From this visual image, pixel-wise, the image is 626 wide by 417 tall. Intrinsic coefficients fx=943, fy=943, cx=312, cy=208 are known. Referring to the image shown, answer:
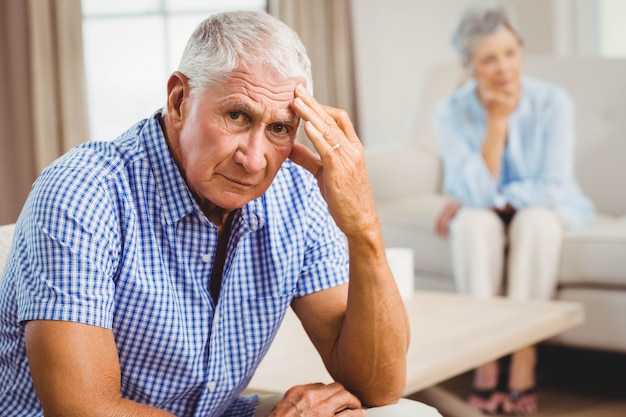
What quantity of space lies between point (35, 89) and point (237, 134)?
2.60 meters

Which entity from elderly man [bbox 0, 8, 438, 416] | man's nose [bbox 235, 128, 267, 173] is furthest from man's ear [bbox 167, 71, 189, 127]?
man's nose [bbox 235, 128, 267, 173]

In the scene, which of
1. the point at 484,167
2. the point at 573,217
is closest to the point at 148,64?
the point at 484,167

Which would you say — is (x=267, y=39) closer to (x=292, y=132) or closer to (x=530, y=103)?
(x=292, y=132)

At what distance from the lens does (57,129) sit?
3768 millimetres

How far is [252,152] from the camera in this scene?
126cm

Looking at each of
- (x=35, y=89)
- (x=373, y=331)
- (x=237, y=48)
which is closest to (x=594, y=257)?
(x=373, y=331)

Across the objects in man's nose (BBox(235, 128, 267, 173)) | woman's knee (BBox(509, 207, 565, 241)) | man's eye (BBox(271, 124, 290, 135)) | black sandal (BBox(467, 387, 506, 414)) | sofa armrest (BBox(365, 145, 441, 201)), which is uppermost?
man's eye (BBox(271, 124, 290, 135))

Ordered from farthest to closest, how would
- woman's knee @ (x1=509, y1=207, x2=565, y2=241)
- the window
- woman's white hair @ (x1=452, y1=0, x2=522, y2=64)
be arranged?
the window, woman's white hair @ (x1=452, y1=0, x2=522, y2=64), woman's knee @ (x1=509, y1=207, x2=565, y2=241)

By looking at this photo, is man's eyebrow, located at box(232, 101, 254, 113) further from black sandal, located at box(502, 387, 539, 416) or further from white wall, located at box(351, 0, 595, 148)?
white wall, located at box(351, 0, 595, 148)

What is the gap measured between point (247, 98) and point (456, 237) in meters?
1.89

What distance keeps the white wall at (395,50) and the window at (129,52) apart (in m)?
0.89

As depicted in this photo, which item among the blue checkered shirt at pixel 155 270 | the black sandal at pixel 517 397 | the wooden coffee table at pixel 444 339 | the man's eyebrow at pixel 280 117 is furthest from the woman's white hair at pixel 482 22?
the man's eyebrow at pixel 280 117

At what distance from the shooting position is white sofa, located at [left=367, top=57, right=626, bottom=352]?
9.34 ft

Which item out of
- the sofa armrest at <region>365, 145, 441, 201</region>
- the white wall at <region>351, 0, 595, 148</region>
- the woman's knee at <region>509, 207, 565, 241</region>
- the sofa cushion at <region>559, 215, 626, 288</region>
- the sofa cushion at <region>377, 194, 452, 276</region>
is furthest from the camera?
the white wall at <region>351, 0, 595, 148</region>
